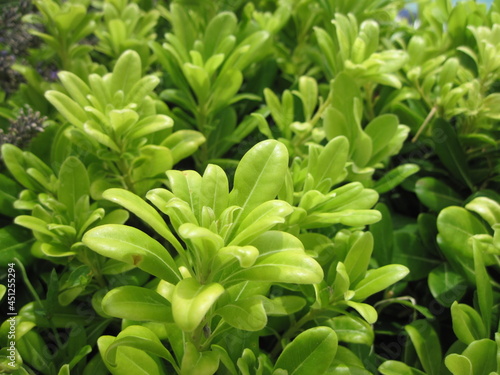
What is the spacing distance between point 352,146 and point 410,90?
35 centimetres

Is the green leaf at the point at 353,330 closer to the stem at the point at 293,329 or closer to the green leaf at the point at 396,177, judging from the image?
the stem at the point at 293,329

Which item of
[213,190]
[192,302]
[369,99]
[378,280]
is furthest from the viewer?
[369,99]

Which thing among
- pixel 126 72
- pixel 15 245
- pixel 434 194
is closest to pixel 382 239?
pixel 434 194

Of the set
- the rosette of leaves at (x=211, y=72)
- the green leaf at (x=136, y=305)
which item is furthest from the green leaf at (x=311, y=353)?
the rosette of leaves at (x=211, y=72)

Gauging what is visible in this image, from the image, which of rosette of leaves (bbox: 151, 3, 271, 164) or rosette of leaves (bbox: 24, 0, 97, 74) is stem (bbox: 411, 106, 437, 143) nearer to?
rosette of leaves (bbox: 151, 3, 271, 164)

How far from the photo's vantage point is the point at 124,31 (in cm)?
132

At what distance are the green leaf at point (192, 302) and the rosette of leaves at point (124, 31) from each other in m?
0.85

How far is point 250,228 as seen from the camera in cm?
66

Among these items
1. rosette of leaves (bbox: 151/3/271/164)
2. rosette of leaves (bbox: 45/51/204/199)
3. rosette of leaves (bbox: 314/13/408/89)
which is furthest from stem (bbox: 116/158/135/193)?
rosette of leaves (bbox: 314/13/408/89)

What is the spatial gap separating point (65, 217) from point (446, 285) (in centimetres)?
81

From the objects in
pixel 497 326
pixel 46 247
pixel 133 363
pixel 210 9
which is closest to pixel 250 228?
pixel 133 363

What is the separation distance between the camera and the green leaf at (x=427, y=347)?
0.90 metres

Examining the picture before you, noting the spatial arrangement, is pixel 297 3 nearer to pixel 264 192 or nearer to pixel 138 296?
pixel 264 192

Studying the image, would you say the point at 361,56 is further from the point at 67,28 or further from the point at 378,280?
the point at 67,28
